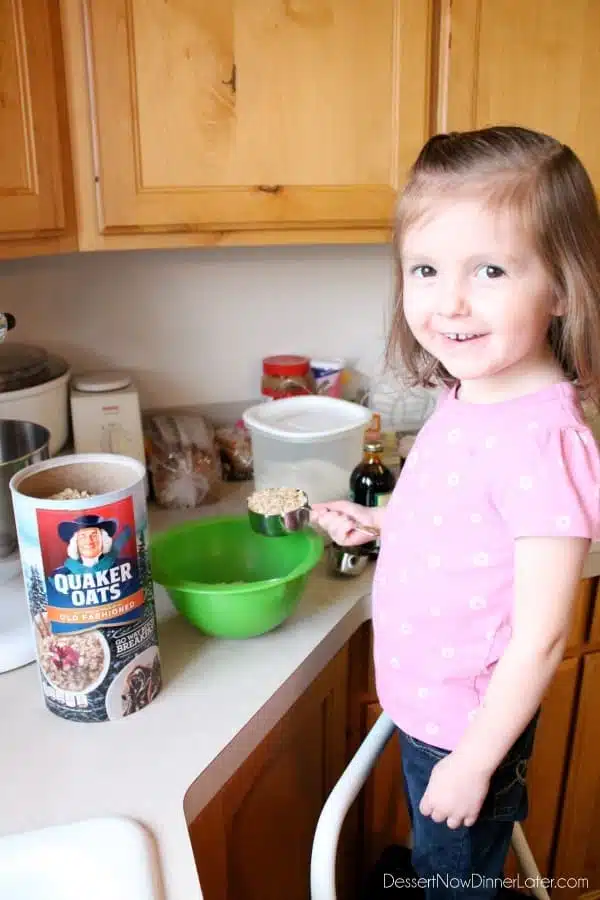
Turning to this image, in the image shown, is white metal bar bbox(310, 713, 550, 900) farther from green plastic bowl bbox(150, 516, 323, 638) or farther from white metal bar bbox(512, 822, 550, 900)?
white metal bar bbox(512, 822, 550, 900)

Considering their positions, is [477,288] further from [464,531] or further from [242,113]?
[242,113]

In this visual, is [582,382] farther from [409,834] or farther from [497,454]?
[409,834]

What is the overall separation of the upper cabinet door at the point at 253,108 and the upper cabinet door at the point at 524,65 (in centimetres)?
5

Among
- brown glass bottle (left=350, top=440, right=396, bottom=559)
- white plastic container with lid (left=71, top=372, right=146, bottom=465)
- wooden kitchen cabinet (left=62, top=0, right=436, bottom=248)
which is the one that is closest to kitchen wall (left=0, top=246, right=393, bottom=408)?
white plastic container with lid (left=71, top=372, right=146, bottom=465)

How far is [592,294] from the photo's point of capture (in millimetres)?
741

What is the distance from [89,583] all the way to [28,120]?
0.59 metres

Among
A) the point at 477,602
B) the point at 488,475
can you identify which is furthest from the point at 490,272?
the point at 477,602

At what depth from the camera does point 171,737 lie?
0.83 metres

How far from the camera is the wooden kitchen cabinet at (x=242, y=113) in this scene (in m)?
1.07

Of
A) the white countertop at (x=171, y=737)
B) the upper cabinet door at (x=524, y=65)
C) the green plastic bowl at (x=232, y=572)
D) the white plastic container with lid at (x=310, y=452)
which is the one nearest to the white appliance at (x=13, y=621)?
the white countertop at (x=171, y=737)

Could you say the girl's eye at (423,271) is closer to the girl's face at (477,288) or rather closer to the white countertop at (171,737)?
the girl's face at (477,288)

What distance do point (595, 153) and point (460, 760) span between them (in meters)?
0.96

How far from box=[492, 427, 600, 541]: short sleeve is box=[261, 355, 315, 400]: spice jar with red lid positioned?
796 millimetres

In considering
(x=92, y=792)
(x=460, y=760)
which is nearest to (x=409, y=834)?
(x=460, y=760)
